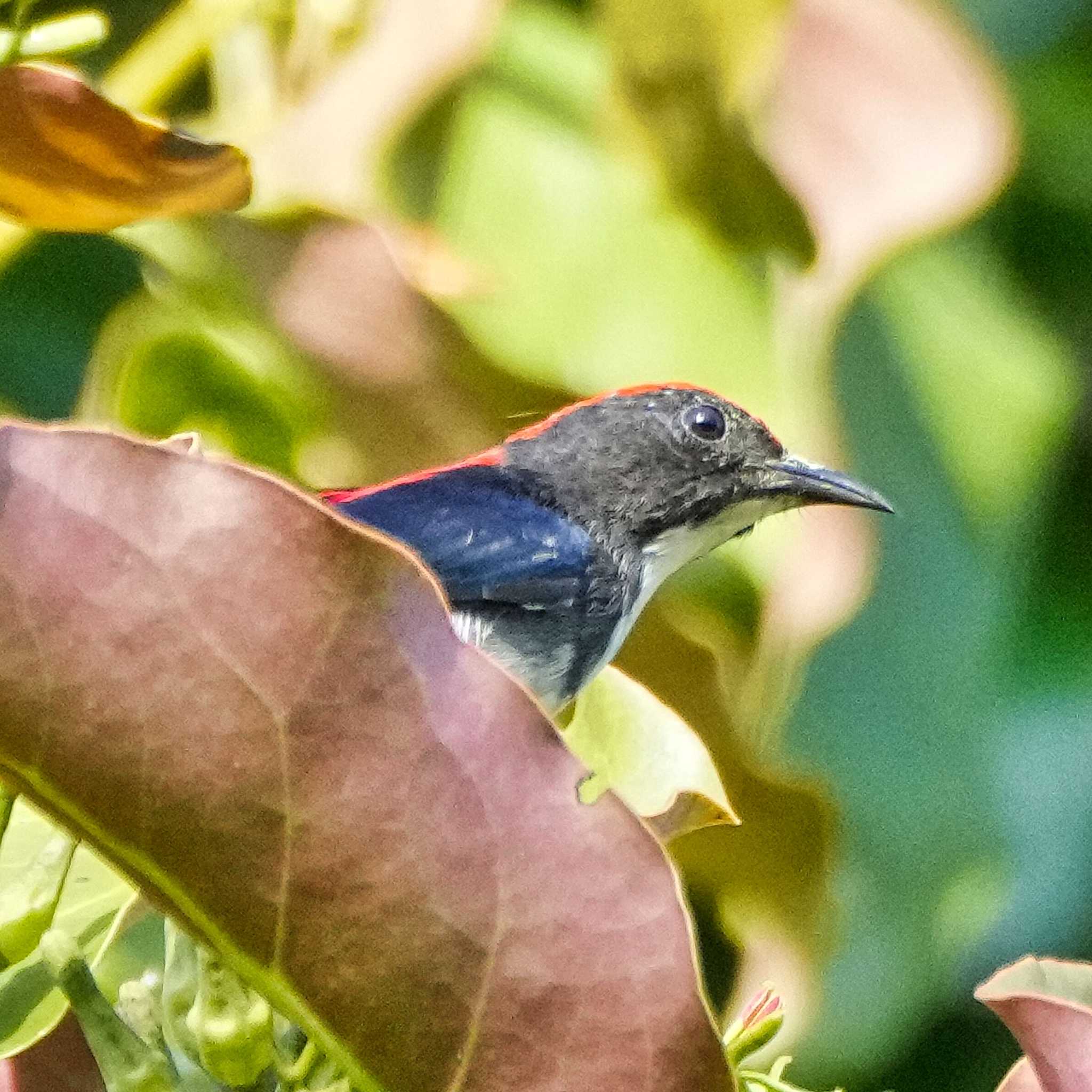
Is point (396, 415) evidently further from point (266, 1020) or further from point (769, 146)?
point (266, 1020)

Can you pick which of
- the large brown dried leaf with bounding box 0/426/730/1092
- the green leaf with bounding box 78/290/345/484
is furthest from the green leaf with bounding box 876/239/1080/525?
the large brown dried leaf with bounding box 0/426/730/1092

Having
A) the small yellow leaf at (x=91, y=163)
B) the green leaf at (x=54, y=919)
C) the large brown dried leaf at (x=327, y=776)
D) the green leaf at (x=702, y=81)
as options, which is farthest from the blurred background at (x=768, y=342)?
the large brown dried leaf at (x=327, y=776)

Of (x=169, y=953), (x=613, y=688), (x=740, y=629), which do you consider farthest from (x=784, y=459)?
(x=169, y=953)

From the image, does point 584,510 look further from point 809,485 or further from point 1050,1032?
point 1050,1032

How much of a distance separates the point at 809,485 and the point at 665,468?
23 centimetres

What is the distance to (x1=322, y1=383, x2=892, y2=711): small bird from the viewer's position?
70.9 inches

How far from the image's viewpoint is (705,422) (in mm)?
1989

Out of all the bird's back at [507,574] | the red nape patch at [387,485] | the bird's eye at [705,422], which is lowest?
the bird's back at [507,574]

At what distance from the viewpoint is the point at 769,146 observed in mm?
2016

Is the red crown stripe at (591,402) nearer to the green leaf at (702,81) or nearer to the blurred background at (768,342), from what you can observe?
the blurred background at (768,342)

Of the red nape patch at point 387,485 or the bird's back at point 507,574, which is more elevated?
the red nape patch at point 387,485

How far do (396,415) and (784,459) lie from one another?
48 centimetres

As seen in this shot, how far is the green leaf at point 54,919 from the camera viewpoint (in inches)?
36.1

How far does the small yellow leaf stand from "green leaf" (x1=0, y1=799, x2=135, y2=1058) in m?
0.43
